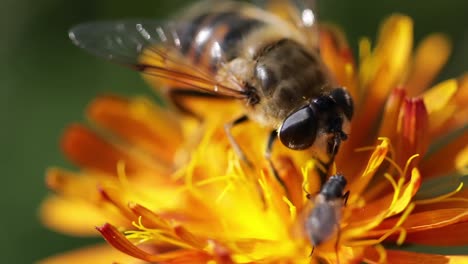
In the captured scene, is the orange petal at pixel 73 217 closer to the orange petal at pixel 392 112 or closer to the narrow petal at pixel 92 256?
the narrow petal at pixel 92 256

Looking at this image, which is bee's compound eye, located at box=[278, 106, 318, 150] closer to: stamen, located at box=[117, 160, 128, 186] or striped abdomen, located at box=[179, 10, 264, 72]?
striped abdomen, located at box=[179, 10, 264, 72]

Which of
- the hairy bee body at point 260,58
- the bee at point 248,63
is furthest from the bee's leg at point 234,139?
the hairy bee body at point 260,58

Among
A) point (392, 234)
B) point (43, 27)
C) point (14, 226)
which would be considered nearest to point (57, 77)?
point (43, 27)

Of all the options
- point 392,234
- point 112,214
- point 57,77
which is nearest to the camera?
point 392,234

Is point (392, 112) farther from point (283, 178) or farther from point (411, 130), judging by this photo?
point (283, 178)

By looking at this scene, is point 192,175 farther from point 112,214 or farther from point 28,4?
point 28,4

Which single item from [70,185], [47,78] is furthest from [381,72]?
[47,78]
